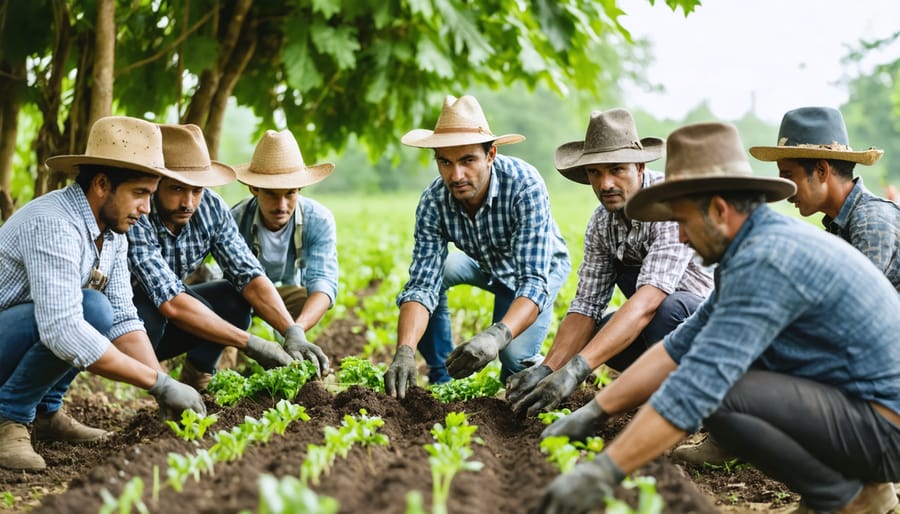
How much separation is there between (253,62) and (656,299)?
398cm

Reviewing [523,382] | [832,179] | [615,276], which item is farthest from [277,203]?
[832,179]

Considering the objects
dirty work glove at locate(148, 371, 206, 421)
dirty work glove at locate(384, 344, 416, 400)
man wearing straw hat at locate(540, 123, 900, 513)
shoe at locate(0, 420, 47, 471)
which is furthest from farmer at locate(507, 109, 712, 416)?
shoe at locate(0, 420, 47, 471)

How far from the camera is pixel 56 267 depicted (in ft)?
13.9

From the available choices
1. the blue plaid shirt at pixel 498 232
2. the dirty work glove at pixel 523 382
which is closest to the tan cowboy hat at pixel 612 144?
the blue plaid shirt at pixel 498 232

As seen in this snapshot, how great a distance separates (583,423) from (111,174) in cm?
258

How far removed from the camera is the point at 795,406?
3357 mm

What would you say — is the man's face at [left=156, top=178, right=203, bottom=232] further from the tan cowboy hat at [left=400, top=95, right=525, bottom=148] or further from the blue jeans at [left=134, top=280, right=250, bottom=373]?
the tan cowboy hat at [left=400, top=95, right=525, bottom=148]

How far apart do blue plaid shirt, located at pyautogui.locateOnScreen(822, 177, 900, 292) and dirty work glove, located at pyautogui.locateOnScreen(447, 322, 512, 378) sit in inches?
71.1

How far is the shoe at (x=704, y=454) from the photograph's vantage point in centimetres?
455

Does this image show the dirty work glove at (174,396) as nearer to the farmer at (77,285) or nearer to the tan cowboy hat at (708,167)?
the farmer at (77,285)

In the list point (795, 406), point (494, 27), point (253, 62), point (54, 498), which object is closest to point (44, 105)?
point (253, 62)

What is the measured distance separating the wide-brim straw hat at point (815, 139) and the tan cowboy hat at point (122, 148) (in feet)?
10.1

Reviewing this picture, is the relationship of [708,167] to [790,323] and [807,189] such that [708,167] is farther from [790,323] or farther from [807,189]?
[807,189]

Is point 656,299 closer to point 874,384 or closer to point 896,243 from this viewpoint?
point 896,243
